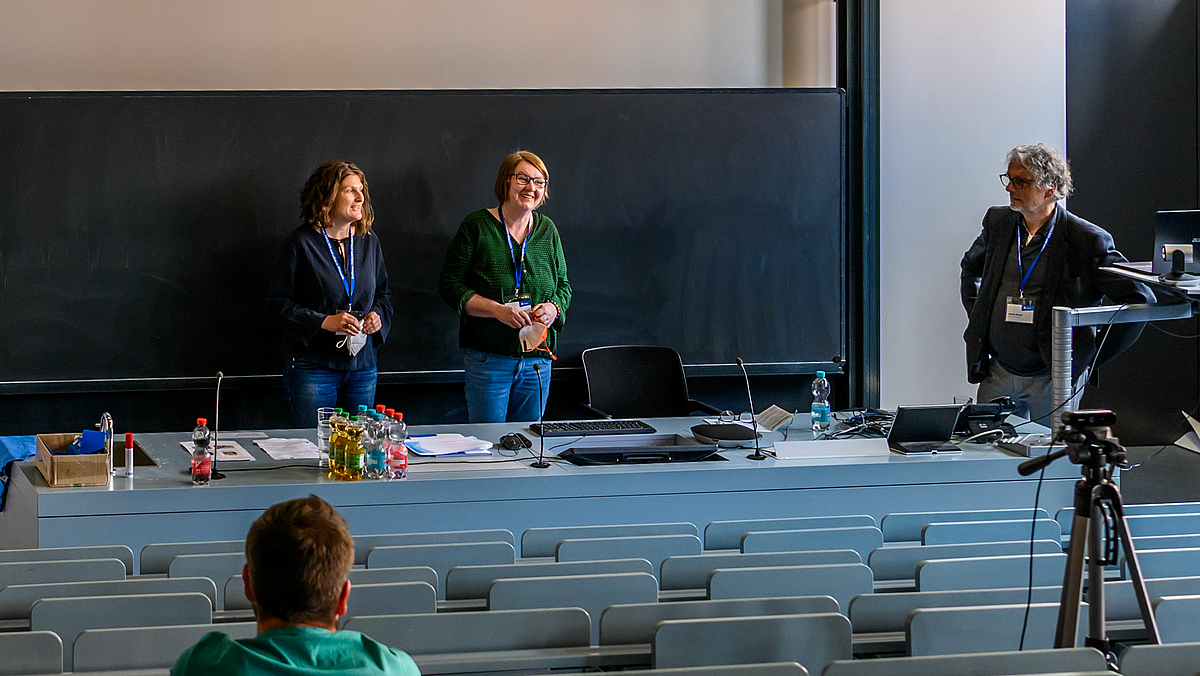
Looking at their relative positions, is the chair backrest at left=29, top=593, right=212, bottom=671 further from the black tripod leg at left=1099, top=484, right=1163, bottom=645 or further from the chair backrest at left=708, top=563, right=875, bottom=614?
the black tripod leg at left=1099, top=484, right=1163, bottom=645

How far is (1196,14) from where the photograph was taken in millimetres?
7309

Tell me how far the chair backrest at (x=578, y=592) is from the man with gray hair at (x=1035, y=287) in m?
2.89

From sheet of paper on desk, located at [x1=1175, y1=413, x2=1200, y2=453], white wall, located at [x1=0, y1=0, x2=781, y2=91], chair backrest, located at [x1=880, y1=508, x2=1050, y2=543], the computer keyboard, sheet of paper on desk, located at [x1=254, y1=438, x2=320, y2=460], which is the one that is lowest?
sheet of paper on desk, located at [x1=1175, y1=413, x2=1200, y2=453]

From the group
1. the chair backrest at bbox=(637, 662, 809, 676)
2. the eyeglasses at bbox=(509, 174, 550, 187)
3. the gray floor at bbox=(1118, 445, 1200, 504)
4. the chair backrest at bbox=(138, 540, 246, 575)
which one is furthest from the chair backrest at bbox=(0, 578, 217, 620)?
the gray floor at bbox=(1118, 445, 1200, 504)

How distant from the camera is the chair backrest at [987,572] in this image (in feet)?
8.34

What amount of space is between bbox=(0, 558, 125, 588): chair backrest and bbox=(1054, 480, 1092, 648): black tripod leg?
76.1 inches

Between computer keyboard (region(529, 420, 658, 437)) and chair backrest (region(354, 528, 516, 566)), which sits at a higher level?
computer keyboard (region(529, 420, 658, 437))

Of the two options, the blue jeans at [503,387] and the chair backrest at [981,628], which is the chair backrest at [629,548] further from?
the blue jeans at [503,387]

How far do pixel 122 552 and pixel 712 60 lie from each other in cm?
435

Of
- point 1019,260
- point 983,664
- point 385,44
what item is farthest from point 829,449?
point 385,44

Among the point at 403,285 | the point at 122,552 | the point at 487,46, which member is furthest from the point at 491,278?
the point at 122,552

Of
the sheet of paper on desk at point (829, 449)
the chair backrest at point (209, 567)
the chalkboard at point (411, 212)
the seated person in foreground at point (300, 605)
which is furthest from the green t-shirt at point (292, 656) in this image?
the chalkboard at point (411, 212)

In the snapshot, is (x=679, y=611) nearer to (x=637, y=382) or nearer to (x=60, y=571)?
(x=60, y=571)

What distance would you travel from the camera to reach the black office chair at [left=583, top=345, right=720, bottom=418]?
557 centimetres
